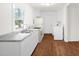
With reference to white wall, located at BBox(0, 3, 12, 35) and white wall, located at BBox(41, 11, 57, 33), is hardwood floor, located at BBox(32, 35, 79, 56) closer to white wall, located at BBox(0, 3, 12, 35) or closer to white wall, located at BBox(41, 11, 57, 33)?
white wall, located at BBox(0, 3, 12, 35)

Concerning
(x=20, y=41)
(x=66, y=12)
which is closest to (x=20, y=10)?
(x=66, y=12)

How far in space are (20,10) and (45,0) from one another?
654 centimetres

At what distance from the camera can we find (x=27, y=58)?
1.57 metres

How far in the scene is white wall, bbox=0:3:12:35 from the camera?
412 cm

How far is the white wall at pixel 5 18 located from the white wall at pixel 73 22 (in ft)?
15.4

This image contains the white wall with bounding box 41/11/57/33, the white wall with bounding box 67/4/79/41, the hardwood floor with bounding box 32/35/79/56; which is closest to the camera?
the hardwood floor with bounding box 32/35/79/56

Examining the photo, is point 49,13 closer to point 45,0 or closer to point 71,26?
point 71,26

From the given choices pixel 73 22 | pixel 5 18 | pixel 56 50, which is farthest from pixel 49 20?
pixel 5 18

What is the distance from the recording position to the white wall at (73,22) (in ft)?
28.9

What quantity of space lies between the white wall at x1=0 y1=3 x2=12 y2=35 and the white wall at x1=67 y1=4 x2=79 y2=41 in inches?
185

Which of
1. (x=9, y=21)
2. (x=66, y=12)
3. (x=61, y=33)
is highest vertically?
(x=66, y=12)

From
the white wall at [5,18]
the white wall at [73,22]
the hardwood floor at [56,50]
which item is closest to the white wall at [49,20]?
the white wall at [73,22]

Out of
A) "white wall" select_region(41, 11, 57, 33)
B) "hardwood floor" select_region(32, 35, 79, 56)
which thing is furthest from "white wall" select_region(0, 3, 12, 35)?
"white wall" select_region(41, 11, 57, 33)

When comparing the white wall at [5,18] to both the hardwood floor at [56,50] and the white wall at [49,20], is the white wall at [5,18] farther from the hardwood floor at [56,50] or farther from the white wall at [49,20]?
the white wall at [49,20]
